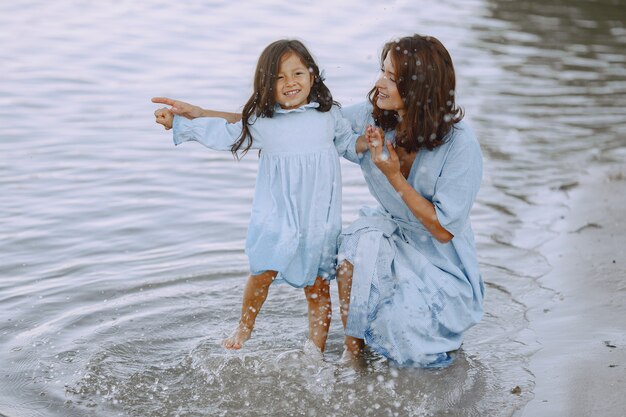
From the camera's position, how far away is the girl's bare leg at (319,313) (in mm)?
4535

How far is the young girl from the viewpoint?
427 centimetres

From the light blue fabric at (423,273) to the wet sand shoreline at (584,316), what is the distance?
41 centimetres

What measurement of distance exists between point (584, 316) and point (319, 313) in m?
1.26

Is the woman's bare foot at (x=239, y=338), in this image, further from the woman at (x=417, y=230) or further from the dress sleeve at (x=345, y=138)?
the dress sleeve at (x=345, y=138)

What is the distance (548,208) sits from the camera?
22.3ft

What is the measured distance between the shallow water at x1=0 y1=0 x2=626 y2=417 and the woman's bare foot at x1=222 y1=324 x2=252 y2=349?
1.7 inches

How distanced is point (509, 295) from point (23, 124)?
473 centimetres

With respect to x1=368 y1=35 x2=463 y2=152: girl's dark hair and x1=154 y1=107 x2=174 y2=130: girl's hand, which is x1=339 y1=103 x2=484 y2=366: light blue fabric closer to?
x1=368 y1=35 x2=463 y2=152: girl's dark hair

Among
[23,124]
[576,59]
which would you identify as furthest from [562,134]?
[23,124]

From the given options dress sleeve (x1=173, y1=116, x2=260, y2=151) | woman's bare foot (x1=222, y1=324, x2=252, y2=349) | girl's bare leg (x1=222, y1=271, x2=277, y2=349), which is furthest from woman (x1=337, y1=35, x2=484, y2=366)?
dress sleeve (x1=173, y1=116, x2=260, y2=151)

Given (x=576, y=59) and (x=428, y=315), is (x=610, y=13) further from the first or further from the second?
(x=428, y=315)

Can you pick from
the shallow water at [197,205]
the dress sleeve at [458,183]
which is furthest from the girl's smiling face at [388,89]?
the shallow water at [197,205]

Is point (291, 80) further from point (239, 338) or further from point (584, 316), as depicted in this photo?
point (584, 316)

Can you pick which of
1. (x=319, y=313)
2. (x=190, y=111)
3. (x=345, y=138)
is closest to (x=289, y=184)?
(x=345, y=138)
